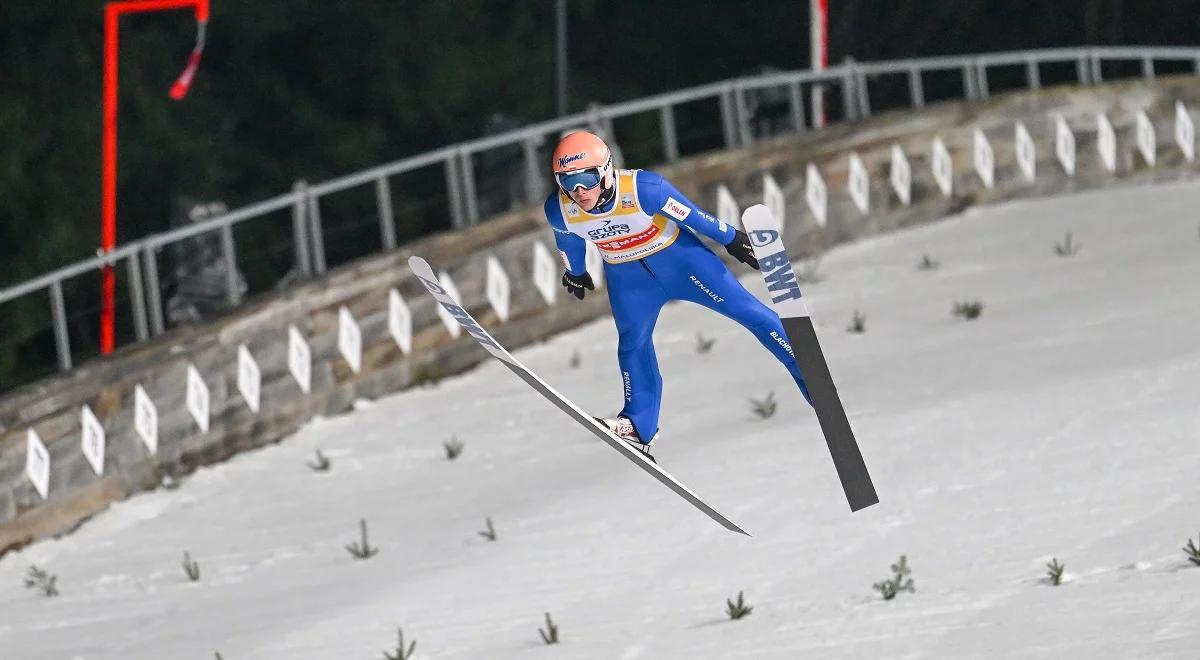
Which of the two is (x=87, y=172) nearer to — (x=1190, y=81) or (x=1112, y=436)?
(x=1190, y=81)

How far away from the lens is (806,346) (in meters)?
11.1

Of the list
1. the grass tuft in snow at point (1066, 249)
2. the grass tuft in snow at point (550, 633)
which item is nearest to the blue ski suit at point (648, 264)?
the grass tuft in snow at point (550, 633)

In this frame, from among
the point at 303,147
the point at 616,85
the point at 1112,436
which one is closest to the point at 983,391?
the point at 1112,436

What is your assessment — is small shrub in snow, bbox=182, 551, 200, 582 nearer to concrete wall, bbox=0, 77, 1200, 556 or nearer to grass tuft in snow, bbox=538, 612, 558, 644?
concrete wall, bbox=0, 77, 1200, 556

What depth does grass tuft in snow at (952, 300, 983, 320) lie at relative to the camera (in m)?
19.6

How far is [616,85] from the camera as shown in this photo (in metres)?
32.8

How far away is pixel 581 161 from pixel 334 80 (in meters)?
19.4

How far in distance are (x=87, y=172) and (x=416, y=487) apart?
1003cm

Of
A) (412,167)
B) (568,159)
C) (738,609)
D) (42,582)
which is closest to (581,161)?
(568,159)

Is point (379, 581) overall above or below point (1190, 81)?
below

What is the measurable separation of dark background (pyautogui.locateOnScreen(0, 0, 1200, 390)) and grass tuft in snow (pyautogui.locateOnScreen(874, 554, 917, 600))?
1068cm

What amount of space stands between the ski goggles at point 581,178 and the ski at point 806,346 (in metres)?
0.67

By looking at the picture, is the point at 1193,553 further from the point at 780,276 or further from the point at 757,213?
the point at 757,213

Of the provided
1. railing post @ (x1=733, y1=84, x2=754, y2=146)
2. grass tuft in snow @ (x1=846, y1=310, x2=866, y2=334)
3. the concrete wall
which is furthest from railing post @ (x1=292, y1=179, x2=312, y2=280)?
railing post @ (x1=733, y1=84, x2=754, y2=146)
